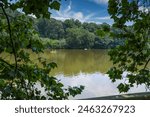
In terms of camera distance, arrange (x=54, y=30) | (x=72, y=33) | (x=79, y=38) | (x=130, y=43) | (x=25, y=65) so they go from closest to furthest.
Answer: (x=25, y=65) < (x=130, y=43) < (x=72, y=33) < (x=79, y=38) < (x=54, y=30)

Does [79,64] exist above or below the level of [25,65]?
below

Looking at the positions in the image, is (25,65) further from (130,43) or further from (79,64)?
(79,64)

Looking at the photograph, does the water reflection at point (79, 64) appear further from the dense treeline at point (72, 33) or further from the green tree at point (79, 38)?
the dense treeline at point (72, 33)

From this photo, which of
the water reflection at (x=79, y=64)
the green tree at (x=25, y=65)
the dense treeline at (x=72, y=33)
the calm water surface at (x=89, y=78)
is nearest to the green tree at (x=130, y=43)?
the calm water surface at (x=89, y=78)

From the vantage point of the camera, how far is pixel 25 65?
278 centimetres

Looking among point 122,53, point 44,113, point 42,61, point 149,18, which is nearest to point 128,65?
point 122,53

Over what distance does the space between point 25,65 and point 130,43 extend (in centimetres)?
121

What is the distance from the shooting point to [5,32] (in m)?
3.23

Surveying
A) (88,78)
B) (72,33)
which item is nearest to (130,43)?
(88,78)

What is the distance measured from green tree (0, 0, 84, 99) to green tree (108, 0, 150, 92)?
704 millimetres

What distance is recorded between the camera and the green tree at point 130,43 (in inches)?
130

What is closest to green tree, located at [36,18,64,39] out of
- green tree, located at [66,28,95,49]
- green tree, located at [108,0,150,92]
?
green tree, located at [66,28,95,49]

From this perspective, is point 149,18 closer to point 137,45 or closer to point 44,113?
point 137,45

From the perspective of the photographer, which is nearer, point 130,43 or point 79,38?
point 130,43
